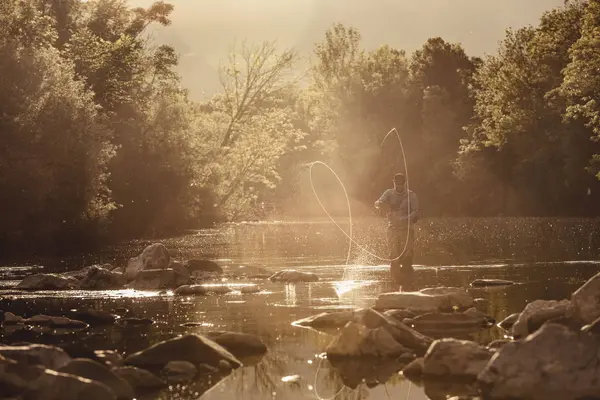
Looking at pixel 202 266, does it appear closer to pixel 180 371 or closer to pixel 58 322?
pixel 58 322

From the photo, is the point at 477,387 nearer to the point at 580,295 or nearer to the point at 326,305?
the point at 580,295

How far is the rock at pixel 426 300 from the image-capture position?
24.9m

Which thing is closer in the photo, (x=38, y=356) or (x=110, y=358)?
(x=38, y=356)

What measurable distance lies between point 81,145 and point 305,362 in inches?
1930

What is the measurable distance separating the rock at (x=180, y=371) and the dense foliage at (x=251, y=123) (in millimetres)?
43034

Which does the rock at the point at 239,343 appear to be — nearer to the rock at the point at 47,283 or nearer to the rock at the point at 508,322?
the rock at the point at 508,322

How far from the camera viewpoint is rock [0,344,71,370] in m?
16.8

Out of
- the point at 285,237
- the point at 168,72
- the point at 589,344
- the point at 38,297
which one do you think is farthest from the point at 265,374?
the point at 168,72

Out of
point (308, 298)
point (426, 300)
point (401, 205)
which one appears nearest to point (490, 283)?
point (401, 205)

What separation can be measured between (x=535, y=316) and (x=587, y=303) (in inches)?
71.6

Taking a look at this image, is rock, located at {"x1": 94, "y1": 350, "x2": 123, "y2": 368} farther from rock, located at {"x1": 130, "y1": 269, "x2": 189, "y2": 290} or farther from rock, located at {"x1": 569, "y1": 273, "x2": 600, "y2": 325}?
rock, located at {"x1": 130, "y1": 269, "x2": 189, "y2": 290}

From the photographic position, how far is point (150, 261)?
3766 centimetres

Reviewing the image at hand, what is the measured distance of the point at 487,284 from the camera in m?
33.1

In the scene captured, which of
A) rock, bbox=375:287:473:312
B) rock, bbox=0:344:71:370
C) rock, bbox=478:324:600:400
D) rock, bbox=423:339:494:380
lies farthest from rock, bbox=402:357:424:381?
rock, bbox=375:287:473:312
